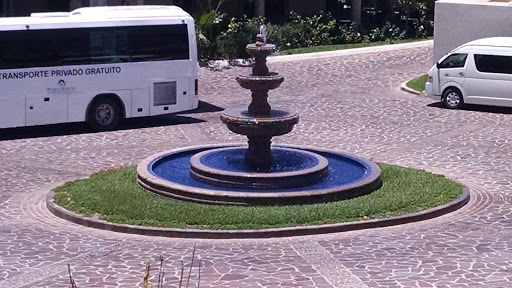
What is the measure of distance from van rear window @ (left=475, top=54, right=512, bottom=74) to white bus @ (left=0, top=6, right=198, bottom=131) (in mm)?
7445

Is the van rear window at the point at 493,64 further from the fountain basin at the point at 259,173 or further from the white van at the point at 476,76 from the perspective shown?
the fountain basin at the point at 259,173

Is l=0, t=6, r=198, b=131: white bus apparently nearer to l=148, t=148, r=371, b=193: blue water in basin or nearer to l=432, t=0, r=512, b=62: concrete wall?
l=148, t=148, r=371, b=193: blue water in basin

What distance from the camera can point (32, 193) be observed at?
56.7 ft

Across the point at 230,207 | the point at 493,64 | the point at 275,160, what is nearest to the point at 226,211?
the point at 230,207

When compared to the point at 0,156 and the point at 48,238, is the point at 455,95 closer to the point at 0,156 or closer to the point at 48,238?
the point at 0,156

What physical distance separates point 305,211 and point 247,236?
1250 mm

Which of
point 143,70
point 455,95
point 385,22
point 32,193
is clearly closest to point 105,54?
point 143,70

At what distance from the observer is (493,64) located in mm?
25984

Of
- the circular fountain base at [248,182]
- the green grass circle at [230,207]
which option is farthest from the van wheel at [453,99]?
the green grass circle at [230,207]

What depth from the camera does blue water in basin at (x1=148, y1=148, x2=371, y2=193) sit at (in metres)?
16.5

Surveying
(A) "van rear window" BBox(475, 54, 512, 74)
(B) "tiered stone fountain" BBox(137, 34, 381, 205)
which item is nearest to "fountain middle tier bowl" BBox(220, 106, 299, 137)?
(B) "tiered stone fountain" BBox(137, 34, 381, 205)

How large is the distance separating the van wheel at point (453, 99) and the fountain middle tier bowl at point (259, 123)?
10.3 metres

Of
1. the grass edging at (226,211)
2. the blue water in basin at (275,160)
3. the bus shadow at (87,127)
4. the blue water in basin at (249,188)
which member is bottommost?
the bus shadow at (87,127)

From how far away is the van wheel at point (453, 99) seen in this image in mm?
26344
